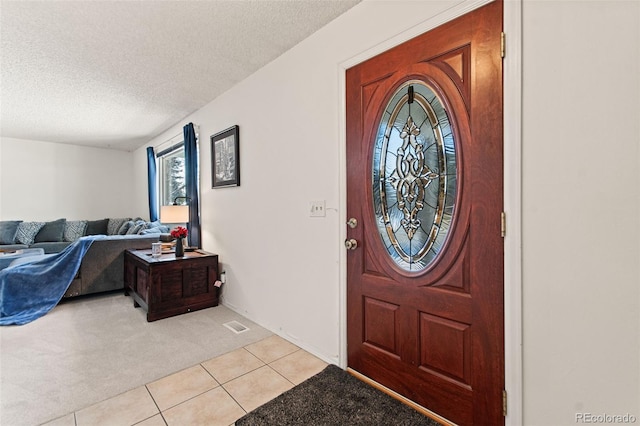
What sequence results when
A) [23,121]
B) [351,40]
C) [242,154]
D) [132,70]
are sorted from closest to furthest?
[351,40] < [132,70] < [242,154] < [23,121]

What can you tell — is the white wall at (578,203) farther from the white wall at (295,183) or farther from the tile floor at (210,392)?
the tile floor at (210,392)

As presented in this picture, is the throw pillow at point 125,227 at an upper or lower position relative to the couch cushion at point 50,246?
upper

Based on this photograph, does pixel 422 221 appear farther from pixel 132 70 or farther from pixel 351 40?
pixel 132 70

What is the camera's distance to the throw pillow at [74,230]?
Answer: 5.69m

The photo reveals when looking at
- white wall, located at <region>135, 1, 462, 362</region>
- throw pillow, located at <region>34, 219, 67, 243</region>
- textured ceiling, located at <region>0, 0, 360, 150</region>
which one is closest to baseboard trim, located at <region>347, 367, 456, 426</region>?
white wall, located at <region>135, 1, 462, 362</region>

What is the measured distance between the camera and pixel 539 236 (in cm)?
122

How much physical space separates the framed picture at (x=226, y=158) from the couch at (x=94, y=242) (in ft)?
5.23

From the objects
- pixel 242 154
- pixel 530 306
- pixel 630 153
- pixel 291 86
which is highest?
pixel 291 86

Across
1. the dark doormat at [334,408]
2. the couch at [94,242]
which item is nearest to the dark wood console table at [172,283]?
the couch at [94,242]

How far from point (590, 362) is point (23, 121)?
6.73 metres

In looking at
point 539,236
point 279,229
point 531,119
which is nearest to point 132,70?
point 279,229

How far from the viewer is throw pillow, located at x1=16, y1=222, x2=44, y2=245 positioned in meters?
5.24

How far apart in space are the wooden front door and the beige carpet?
1.34 metres

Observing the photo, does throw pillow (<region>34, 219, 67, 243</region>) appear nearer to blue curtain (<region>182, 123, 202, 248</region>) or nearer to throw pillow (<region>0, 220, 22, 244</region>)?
throw pillow (<region>0, 220, 22, 244</region>)
